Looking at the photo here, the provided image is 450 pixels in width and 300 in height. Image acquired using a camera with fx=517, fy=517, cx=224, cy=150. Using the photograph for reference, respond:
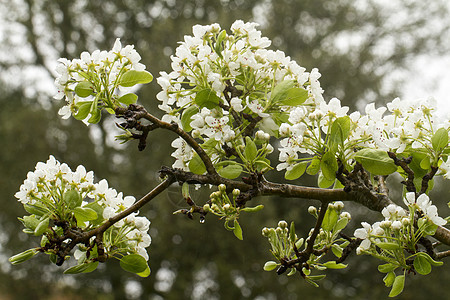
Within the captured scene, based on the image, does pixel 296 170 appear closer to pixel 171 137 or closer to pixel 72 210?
pixel 72 210

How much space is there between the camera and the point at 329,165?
1148 mm

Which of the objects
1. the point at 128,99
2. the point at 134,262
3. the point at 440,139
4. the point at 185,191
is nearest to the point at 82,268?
the point at 134,262

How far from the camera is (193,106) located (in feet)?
4.14

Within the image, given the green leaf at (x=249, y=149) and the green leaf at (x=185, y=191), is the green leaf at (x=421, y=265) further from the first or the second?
the green leaf at (x=185, y=191)

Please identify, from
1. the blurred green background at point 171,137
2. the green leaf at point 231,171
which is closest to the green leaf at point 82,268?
the green leaf at point 231,171

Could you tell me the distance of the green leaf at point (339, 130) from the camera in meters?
1.11

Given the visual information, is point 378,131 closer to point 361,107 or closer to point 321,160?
point 321,160

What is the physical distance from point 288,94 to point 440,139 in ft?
1.11

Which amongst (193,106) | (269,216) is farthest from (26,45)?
(193,106)

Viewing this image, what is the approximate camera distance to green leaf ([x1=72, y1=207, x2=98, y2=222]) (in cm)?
113

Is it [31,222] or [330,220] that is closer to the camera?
[31,222]

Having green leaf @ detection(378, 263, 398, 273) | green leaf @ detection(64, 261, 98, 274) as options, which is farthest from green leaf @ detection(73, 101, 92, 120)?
green leaf @ detection(378, 263, 398, 273)

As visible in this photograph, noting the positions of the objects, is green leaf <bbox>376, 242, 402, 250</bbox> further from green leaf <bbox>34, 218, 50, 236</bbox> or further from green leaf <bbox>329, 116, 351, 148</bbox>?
green leaf <bbox>34, 218, 50, 236</bbox>

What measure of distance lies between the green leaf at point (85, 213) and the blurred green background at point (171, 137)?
18.2ft
